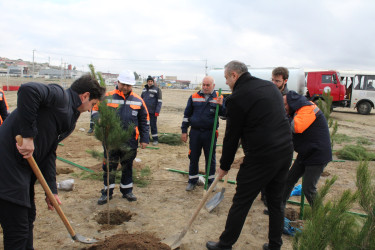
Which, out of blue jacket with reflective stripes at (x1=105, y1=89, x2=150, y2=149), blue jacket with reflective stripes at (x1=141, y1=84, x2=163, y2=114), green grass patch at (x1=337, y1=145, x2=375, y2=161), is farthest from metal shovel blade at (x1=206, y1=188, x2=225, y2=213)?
green grass patch at (x1=337, y1=145, x2=375, y2=161)

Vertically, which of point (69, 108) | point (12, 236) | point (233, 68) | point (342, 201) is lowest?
point (12, 236)

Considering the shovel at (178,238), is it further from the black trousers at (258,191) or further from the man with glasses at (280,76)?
the man with glasses at (280,76)

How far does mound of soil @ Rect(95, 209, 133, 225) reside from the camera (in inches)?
151

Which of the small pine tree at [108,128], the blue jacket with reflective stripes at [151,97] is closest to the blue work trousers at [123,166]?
the small pine tree at [108,128]

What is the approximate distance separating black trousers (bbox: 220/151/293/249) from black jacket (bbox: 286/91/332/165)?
58 cm

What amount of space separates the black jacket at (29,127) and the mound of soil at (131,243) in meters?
1.02

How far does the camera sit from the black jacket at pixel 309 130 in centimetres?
329

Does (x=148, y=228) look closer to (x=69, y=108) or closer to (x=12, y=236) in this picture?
(x=12, y=236)

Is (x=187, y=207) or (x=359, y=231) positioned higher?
(x=359, y=231)

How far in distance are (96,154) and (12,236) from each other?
6.58 ft

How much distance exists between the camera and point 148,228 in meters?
3.69

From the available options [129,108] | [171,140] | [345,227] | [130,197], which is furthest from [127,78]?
[171,140]

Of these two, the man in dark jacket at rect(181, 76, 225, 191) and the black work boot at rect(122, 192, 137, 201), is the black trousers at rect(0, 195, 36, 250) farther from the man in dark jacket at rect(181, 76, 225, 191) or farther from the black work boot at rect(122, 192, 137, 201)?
the man in dark jacket at rect(181, 76, 225, 191)

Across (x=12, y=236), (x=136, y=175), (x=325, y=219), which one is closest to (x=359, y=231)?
(x=325, y=219)
